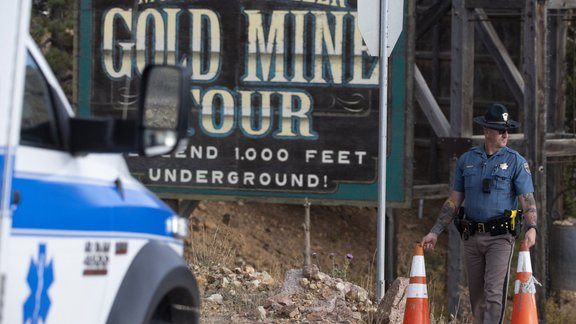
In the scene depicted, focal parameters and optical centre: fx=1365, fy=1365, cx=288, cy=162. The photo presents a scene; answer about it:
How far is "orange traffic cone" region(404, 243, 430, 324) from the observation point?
9289mm

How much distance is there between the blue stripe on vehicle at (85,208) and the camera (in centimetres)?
453

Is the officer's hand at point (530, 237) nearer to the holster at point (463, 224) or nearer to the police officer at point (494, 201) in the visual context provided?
the police officer at point (494, 201)

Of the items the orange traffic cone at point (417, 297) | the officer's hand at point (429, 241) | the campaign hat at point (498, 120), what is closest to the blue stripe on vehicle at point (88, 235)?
the orange traffic cone at point (417, 297)

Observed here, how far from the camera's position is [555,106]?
60.2 feet

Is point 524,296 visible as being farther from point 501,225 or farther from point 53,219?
point 53,219

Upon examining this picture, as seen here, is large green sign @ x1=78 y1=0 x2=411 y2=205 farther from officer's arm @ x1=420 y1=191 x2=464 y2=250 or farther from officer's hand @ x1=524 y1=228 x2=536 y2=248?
officer's hand @ x1=524 y1=228 x2=536 y2=248

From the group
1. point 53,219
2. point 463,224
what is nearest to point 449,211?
point 463,224

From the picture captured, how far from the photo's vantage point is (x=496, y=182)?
948 cm

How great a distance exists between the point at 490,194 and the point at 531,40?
5356 mm

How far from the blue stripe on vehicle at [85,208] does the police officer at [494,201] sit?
13.9 feet

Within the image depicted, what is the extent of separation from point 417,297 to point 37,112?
4.87 meters

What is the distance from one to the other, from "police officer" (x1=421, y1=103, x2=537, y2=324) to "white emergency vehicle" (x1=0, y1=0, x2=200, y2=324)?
14.0 ft

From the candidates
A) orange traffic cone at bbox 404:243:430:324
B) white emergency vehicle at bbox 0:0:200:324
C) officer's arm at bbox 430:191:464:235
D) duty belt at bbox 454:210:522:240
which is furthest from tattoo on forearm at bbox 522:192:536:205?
white emergency vehicle at bbox 0:0:200:324

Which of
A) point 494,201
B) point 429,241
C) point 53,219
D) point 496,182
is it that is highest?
point 53,219
